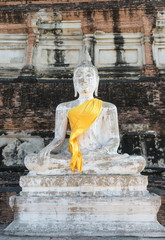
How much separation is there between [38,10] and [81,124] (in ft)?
26.5

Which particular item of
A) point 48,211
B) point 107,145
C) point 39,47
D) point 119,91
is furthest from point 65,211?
point 39,47

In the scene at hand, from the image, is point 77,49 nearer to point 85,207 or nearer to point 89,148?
point 89,148

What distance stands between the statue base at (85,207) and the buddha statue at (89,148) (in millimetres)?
150

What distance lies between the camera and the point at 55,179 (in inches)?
171

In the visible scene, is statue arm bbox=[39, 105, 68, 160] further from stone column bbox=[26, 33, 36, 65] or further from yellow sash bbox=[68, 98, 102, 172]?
stone column bbox=[26, 33, 36, 65]

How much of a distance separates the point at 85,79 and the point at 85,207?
2257mm

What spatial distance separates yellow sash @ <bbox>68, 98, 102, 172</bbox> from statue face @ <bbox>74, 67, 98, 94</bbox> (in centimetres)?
26

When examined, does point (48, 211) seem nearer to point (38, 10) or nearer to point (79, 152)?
point (79, 152)

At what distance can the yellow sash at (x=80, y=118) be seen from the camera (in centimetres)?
474

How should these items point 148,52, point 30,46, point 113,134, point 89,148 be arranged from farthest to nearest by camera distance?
point 30,46 → point 148,52 → point 113,134 → point 89,148

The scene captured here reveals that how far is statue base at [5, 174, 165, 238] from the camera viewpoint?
153 inches

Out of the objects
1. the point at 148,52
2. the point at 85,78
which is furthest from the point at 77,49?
the point at 85,78

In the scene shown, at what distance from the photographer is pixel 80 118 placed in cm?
495

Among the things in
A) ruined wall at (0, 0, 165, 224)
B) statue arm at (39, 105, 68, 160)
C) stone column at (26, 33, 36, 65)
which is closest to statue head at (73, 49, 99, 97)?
statue arm at (39, 105, 68, 160)
